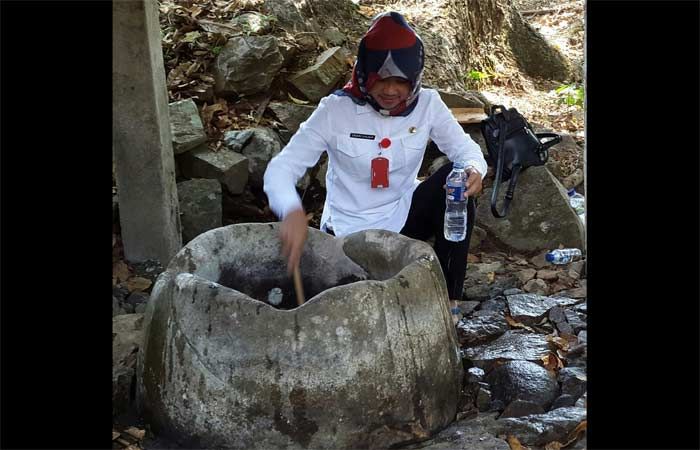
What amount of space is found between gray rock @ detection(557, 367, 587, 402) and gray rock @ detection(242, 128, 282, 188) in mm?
2757

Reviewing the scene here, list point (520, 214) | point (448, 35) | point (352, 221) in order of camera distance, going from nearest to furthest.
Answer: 1. point (352, 221)
2. point (520, 214)
3. point (448, 35)

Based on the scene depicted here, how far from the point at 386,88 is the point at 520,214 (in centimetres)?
186

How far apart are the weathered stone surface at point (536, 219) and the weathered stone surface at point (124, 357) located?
251 cm

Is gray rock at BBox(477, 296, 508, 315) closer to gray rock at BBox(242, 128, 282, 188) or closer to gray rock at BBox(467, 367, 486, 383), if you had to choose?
gray rock at BBox(467, 367, 486, 383)

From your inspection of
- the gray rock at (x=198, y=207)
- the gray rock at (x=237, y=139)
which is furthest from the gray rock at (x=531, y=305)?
the gray rock at (x=237, y=139)

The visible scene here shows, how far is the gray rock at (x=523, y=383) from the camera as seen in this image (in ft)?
10.2

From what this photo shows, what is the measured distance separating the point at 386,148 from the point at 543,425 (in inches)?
58.9

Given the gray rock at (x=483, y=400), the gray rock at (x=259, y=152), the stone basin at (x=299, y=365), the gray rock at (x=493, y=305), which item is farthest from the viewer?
the gray rock at (x=259, y=152)

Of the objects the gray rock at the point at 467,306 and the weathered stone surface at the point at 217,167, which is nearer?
the gray rock at the point at 467,306

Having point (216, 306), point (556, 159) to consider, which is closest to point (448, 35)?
point (556, 159)

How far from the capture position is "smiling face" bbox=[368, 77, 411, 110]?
3520mm

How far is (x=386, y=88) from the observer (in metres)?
3.54

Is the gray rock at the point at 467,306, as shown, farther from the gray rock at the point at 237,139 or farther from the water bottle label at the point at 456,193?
the gray rock at the point at 237,139

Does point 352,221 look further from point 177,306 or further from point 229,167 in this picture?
point 229,167
